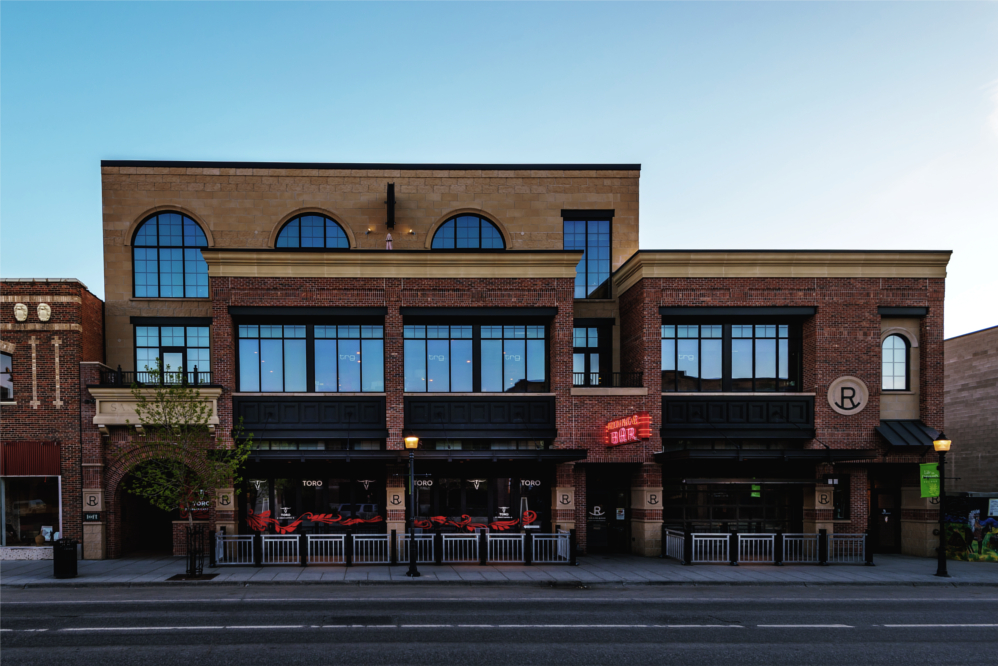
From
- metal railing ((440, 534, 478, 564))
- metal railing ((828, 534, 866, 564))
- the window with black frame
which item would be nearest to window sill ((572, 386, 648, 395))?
the window with black frame

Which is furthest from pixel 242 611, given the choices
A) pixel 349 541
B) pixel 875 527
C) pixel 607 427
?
pixel 875 527

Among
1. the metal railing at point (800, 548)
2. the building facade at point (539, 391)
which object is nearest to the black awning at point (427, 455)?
the building facade at point (539, 391)

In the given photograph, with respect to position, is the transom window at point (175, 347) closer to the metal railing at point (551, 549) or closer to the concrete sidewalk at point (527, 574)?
the concrete sidewalk at point (527, 574)

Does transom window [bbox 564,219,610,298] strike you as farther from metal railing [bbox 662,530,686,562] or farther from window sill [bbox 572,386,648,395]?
metal railing [bbox 662,530,686,562]

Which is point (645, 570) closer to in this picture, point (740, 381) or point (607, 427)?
point (607, 427)

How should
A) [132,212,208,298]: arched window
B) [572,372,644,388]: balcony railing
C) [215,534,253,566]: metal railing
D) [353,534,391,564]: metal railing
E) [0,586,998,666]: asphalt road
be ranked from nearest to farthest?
[0,586,998,666]: asphalt road → [215,534,253,566]: metal railing → [353,534,391,564]: metal railing → [572,372,644,388]: balcony railing → [132,212,208,298]: arched window

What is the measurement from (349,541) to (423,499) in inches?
130

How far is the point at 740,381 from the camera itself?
77.1ft

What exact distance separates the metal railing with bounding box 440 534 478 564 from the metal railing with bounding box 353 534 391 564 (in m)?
1.88

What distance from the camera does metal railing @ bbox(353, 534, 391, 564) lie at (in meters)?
20.5

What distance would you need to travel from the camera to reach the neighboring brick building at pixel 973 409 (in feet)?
97.3

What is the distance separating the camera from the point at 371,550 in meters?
20.9

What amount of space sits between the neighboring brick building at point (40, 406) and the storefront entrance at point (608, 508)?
18122mm

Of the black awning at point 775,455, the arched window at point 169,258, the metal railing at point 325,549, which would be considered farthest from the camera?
the arched window at point 169,258
